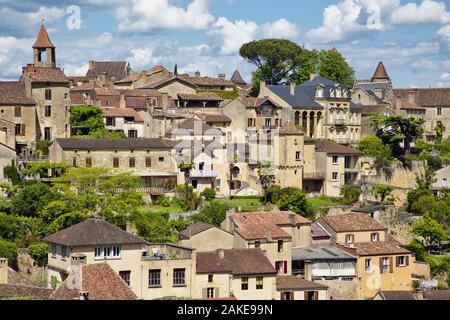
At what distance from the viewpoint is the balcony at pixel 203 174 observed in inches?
2098

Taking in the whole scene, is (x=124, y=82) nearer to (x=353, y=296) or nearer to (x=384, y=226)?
(x=384, y=226)

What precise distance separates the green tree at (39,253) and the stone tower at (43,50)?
2252 centimetres

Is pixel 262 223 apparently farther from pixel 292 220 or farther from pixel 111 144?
pixel 111 144

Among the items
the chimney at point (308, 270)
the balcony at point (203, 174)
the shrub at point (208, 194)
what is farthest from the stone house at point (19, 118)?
the chimney at point (308, 270)

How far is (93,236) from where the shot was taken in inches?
1339

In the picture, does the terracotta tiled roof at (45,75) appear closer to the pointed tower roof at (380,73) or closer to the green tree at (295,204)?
the green tree at (295,204)

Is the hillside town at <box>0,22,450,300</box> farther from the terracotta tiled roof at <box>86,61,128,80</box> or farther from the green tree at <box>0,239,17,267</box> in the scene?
the terracotta tiled roof at <box>86,61,128,80</box>

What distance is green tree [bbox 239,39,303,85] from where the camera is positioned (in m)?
78.9

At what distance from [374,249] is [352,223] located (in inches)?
119

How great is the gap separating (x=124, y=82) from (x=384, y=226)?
31873 millimetres

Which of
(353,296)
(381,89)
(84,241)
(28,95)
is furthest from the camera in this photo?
(381,89)

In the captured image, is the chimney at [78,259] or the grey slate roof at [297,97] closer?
the chimney at [78,259]

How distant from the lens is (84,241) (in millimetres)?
33625

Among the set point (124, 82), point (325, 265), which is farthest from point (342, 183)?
point (124, 82)
